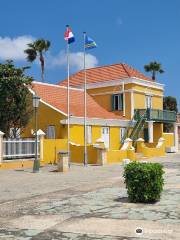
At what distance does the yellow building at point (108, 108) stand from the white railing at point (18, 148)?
5374 millimetres

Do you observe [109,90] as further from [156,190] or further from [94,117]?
[156,190]

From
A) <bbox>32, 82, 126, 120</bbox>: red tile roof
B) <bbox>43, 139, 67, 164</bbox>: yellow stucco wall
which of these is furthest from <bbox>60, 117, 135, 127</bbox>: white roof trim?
<bbox>43, 139, 67, 164</bbox>: yellow stucco wall

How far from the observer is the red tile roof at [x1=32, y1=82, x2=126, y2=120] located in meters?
33.6

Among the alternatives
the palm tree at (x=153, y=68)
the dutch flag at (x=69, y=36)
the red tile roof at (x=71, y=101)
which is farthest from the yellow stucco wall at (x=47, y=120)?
the palm tree at (x=153, y=68)

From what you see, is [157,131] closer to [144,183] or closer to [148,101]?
[148,101]

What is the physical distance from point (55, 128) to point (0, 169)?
878 centimetres

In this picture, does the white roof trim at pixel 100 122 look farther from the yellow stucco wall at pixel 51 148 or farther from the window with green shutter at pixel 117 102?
the yellow stucco wall at pixel 51 148

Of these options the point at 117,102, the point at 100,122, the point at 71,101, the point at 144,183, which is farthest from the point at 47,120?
the point at 144,183

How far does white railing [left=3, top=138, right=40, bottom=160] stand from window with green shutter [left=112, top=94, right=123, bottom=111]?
51.6 ft

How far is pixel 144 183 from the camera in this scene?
37.6ft

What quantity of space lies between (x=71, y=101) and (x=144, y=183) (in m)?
25.2

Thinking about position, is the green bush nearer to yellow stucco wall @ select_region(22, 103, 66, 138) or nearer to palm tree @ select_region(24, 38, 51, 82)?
yellow stucco wall @ select_region(22, 103, 66, 138)

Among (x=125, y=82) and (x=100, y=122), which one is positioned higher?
(x=125, y=82)

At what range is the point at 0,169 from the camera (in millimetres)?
23672
